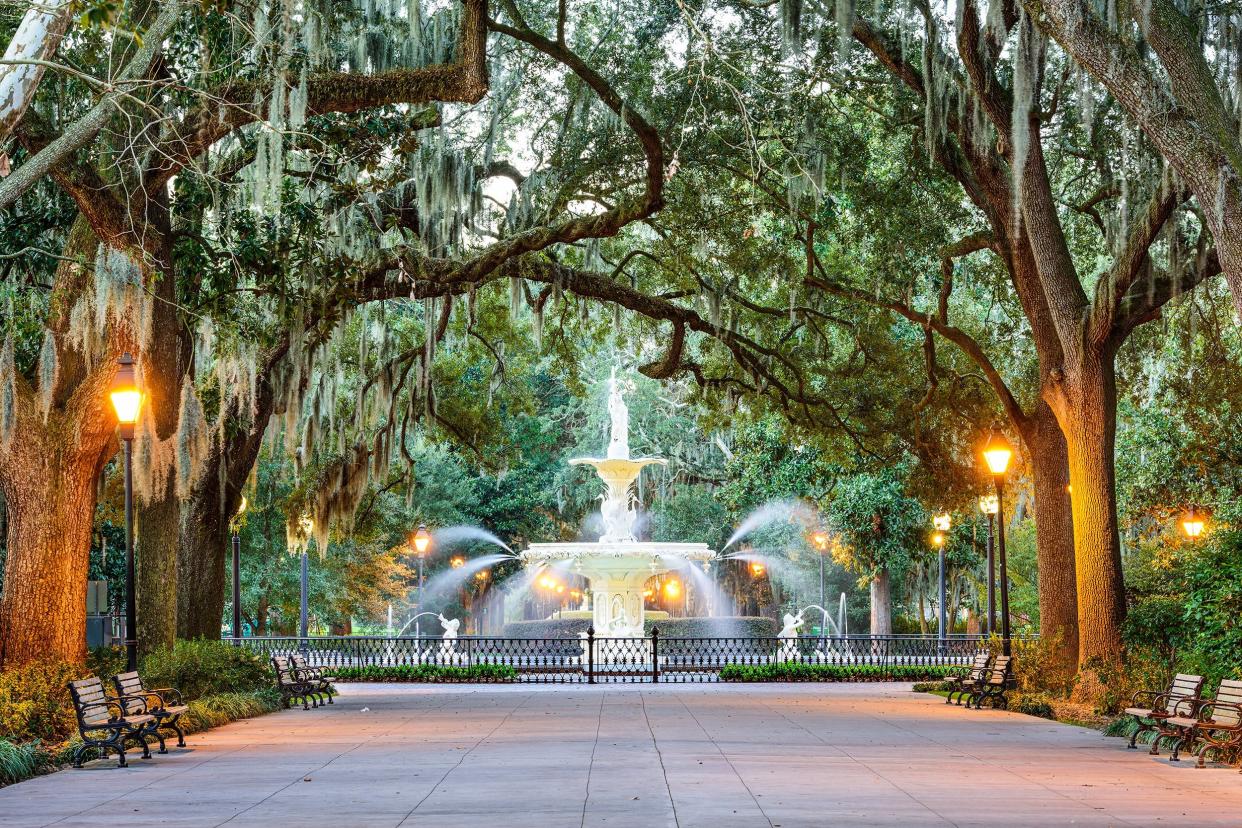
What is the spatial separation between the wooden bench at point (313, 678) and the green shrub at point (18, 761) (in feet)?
29.4

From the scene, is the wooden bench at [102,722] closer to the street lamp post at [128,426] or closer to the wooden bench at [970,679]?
the street lamp post at [128,426]

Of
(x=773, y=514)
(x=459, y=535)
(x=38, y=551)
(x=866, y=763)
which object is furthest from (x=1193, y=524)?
(x=459, y=535)

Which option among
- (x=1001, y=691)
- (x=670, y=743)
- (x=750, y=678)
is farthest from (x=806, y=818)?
A: (x=750, y=678)

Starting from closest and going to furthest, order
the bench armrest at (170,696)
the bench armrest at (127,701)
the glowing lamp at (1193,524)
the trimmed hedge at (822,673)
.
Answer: the bench armrest at (127,701) < the bench armrest at (170,696) < the glowing lamp at (1193,524) < the trimmed hedge at (822,673)

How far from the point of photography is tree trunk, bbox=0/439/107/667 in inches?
575

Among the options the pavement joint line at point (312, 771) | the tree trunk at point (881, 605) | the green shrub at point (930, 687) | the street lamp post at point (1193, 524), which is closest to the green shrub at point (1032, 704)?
the green shrub at point (930, 687)

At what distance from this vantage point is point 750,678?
28297mm

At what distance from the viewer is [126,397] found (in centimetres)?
1430

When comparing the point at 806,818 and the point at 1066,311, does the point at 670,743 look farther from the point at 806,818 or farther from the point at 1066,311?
the point at 1066,311

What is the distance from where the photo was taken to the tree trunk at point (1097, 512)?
17.8 metres

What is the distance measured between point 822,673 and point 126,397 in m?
18.0

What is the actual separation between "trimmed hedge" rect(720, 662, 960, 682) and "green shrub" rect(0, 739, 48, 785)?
57.9ft

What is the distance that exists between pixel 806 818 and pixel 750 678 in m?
19.3

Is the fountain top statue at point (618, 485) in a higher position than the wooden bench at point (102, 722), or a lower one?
Answer: higher
